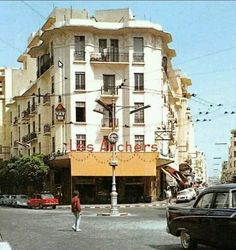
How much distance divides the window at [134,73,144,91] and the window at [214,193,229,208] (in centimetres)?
3955

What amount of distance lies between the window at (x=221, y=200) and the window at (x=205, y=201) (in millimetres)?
283

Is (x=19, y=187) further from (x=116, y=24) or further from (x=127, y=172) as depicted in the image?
(x=116, y=24)

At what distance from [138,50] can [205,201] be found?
133 feet

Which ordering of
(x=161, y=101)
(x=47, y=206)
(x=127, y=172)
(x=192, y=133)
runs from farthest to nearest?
1. (x=192, y=133)
2. (x=161, y=101)
3. (x=127, y=172)
4. (x=47, y=206)

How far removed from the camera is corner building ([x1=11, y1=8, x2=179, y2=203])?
5122 cm

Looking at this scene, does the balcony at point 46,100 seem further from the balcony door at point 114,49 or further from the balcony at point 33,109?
the balcony door at point 114,49

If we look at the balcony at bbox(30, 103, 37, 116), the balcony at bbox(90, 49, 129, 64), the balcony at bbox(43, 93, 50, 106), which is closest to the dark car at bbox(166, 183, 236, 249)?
the balcony at bbox(90, 49, 129, 64)

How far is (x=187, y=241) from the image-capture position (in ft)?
46.6

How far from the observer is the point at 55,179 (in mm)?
54969

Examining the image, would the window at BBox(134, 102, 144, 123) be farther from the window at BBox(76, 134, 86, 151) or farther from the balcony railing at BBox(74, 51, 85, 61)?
the balcony railing at BBox(74, 51, 85, 61)

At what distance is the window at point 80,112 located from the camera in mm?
51719

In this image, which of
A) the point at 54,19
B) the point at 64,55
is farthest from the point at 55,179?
the point at 54,19

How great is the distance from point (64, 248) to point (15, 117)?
61.0 m

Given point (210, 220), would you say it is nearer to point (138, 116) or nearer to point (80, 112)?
point (138, 116)
